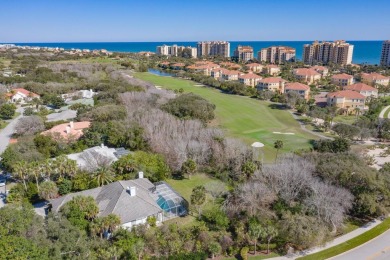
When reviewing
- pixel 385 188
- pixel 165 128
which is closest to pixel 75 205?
pixel 165 128

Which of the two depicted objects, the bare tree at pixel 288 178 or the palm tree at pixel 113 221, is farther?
the bare tree at pixel 288 178

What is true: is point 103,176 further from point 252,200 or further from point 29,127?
point 29,127

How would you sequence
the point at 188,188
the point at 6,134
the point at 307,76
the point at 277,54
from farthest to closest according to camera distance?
the point at 277,54, the point at 307,76, the point at 6,134, the point at 188,188

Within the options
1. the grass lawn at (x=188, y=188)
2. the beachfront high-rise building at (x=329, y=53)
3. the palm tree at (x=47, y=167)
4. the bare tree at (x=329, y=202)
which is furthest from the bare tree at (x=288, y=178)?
the beachfront high-rise building at (x=329, y=53)

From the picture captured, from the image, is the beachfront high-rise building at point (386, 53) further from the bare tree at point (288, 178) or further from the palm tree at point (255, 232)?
the palm tree at point (255, 232)

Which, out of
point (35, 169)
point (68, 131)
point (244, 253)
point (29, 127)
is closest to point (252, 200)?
point (244, 253)

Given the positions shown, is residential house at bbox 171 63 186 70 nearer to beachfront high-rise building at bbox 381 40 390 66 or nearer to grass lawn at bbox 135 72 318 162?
grass lawn at bbox 135 72 318 162

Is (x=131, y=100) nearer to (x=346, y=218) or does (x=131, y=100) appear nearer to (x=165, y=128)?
(x=165, y=128)
